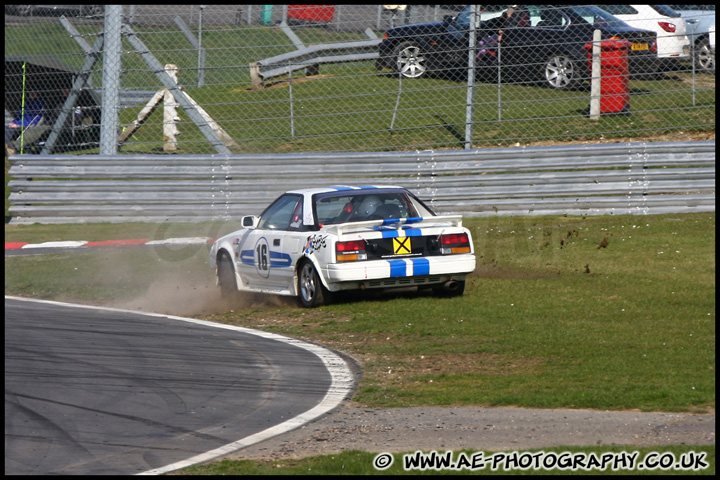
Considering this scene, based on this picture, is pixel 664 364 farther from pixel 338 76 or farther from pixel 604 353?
pixel 338 76

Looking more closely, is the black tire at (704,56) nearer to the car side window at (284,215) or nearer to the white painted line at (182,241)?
the white painted line at (182,241)

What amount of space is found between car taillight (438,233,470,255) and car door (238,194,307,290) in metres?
1.39


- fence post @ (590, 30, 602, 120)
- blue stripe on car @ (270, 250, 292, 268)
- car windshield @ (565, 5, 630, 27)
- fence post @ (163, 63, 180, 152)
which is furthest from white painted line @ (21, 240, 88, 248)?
car windshield @ (565, 5, 630, 27)

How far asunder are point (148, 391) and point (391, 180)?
944 centimetres

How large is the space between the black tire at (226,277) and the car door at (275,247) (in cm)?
23

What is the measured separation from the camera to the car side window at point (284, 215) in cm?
1017

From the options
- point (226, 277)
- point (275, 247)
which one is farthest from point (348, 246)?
point (226, 277)

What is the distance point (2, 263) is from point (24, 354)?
5.75 metres

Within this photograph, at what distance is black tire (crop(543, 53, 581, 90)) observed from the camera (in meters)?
16.5

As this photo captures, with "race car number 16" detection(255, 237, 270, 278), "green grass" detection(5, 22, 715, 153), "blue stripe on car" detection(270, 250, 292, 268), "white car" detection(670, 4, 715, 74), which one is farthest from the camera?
"white car" detection(670, 4, 715, 74)

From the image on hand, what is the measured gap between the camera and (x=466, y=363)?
7359 millimetres

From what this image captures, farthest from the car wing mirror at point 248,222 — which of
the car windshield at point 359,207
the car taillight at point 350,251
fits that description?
the car taillight at point 350,251

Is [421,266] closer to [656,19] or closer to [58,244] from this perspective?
[58,244]

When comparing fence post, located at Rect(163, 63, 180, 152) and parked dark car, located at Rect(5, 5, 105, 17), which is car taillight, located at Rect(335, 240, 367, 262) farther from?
parked dark car, located at Rect(5, 5, 105, 17)
